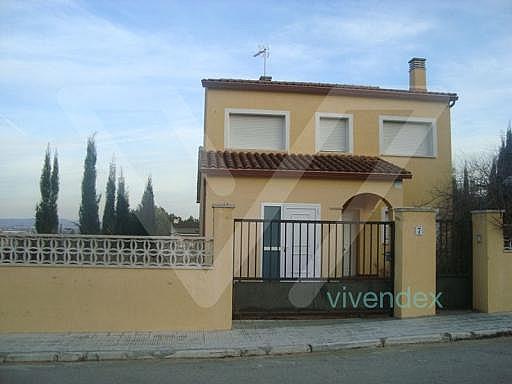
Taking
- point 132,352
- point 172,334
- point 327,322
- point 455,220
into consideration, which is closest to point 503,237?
point 455,220

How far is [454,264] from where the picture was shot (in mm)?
11500

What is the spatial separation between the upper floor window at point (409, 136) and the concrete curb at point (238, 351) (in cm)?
893

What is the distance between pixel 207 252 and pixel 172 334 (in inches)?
59.6

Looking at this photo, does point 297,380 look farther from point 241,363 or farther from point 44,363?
point 44,363

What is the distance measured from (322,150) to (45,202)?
9891 mm

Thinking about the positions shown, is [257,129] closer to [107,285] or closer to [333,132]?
[333,132]

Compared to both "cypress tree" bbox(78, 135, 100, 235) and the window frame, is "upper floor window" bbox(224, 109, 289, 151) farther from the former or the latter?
"cypress tree" bbox(78, 135, 100, 235)

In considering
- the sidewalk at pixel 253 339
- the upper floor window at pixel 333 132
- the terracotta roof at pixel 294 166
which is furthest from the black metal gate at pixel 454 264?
the upper floor window at pixel 333 132

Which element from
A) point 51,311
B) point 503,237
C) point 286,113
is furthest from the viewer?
point 286,113

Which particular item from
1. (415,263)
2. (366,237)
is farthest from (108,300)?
(366,237)

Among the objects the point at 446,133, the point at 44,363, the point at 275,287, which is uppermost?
the point at 446,133

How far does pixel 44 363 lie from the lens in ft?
24.2

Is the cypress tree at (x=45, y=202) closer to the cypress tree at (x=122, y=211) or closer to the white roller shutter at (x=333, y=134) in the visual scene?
the cypress tree at (x=122, y=211)

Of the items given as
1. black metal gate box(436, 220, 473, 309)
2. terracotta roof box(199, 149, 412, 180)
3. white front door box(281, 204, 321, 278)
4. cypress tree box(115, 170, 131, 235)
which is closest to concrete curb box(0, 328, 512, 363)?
black metal gate box(436, 220, 473, 309)
